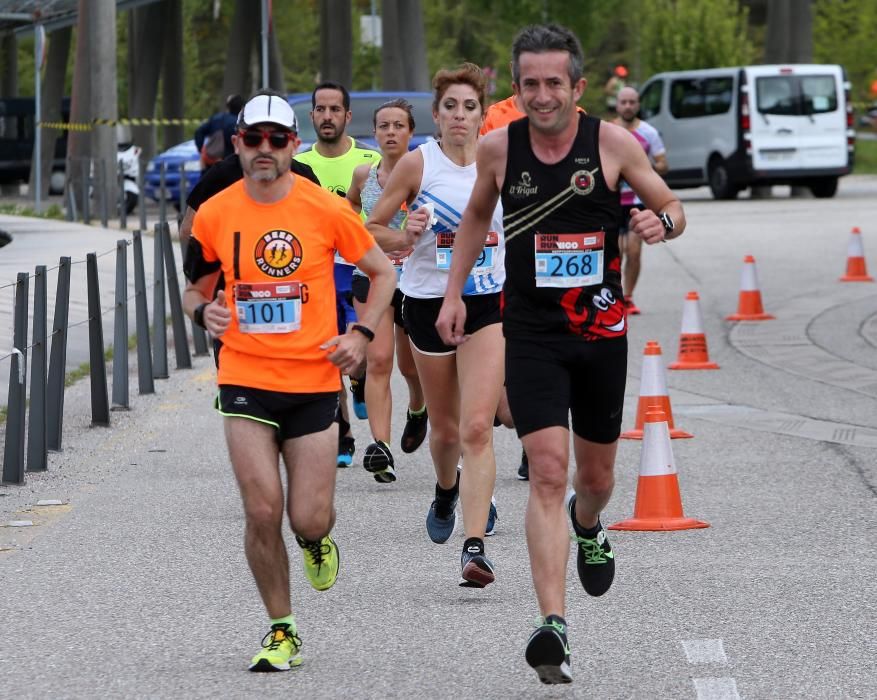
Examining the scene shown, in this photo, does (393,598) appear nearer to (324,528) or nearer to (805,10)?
(324,528)

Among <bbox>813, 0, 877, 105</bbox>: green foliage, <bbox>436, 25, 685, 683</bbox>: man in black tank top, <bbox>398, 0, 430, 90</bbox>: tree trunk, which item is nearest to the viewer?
<bbox>436, 25, 685, 683</bbox>: man in black tank top

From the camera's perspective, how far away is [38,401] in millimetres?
10820

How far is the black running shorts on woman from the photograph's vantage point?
6523 millimetres

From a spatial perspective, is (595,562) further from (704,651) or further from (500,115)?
(500,115)

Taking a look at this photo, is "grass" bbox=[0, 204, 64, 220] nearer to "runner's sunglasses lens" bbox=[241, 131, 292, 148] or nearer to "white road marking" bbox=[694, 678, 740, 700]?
"runner's sunglasses lens" bbox=[241, 131, 292, 148]

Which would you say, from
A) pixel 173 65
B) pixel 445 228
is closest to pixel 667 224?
pixel 445 228

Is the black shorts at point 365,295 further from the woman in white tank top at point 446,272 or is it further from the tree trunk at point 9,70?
Result: the tree trunk at point 9,70

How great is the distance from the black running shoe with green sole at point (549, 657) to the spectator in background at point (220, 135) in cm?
441

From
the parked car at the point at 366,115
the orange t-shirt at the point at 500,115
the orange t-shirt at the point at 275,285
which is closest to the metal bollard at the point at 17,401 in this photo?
the orange t-shirt at the point at 500,115

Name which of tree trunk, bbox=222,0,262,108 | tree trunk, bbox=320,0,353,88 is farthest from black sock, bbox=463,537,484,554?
tree trunk, bbox=320,0,353,88

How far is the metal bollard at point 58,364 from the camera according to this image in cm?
1119

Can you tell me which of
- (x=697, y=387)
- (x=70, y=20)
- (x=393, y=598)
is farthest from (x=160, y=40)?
(x=393, y=598)

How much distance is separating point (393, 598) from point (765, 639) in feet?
4.80

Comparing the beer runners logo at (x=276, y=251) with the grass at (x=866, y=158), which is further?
the grass at (x=866, y=158)
